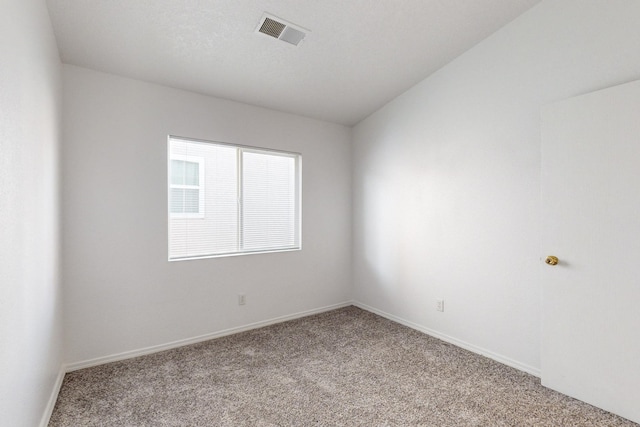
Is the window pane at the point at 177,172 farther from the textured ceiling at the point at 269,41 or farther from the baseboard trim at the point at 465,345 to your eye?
the baseboard trim at the point at 465,345

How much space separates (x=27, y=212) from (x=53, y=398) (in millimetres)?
1354

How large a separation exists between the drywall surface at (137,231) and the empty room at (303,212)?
0.06 feet

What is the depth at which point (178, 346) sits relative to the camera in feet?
9.73

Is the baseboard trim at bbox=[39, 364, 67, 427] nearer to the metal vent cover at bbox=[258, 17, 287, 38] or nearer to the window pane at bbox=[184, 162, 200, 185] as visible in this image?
the window pane at bbox=[184, 162, 200, 185]

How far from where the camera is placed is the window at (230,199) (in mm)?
3092

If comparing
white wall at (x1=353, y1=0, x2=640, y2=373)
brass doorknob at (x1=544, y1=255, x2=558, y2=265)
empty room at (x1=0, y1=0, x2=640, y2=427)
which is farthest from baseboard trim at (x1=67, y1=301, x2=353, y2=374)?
brass doorknob at (x1=544, y1=255, x2=558, y2=265)

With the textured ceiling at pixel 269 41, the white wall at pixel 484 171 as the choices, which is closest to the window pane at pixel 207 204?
the textured ceiling at pixel 269 41

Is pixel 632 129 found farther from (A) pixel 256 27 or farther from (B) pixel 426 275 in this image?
(A) pixel 256 27

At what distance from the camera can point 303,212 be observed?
12.8 feet

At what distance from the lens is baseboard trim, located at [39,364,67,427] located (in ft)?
6.16

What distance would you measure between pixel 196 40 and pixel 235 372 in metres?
2.58

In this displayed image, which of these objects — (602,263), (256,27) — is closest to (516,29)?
(602,263)

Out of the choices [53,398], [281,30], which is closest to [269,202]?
[281,30]

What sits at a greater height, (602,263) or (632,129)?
(632,129)
